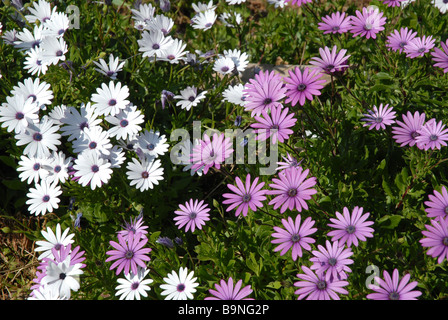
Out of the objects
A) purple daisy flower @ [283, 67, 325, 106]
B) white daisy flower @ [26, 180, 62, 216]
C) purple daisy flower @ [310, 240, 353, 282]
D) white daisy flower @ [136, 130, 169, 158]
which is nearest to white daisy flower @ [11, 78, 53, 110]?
white daisy flower @ [26, 180, 62, 216]

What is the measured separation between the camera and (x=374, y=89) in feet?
11.7

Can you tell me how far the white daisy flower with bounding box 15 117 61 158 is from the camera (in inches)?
126

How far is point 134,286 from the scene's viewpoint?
2752mm

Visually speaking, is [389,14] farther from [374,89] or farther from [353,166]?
[353,166]

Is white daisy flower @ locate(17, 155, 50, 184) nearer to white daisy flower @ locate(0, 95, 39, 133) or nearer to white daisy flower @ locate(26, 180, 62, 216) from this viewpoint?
white daisy flower @ locate(26, 180, 62, 216)

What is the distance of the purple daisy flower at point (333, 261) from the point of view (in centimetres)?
245

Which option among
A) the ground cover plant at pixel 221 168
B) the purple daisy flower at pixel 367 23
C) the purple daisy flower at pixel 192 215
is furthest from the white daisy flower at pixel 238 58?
the purple daisy flower at pixel 192 215

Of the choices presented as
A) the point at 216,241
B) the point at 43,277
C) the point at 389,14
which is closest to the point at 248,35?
the point at 389,14

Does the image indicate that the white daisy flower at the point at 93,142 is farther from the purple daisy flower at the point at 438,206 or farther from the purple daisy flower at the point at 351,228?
the purple daisy flower at the point at 438,206

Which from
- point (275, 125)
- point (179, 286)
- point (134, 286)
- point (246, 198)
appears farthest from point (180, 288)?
point (275, 125)

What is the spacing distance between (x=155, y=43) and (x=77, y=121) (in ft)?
2.97

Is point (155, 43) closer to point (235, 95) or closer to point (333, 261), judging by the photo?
point (235, 95)

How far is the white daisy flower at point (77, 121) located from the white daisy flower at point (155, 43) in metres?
0.69

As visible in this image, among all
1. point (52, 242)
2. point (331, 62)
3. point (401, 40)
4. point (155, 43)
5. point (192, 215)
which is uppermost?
point (155, 43)
